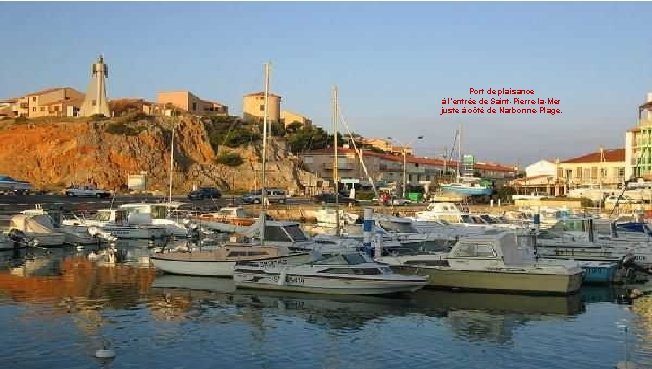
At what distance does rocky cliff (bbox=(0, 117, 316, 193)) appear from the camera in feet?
315

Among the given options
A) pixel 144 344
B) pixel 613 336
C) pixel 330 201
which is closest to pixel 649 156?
pixel 330 201

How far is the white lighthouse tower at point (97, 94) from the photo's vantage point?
115188mm

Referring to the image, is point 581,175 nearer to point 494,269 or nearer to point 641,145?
point 641,145

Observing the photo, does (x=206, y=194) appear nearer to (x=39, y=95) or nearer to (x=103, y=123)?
(x=103, y=123)

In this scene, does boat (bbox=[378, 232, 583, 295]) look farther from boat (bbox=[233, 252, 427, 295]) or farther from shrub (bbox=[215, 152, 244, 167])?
shrub (bbox=[215, 152, 244, 167])

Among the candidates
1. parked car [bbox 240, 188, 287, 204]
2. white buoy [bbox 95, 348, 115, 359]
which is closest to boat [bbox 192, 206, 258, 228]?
parked car [bbox 240, 188, 287, 204]

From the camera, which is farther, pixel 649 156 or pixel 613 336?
pixel 649 156

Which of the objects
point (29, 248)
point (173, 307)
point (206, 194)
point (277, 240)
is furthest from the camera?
point (206, 194)

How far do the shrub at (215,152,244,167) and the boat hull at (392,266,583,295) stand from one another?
268 ft

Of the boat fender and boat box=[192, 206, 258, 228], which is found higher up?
boat box=[192, 206, 258, 228]

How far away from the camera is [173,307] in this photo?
75.0 ft

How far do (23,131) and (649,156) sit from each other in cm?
8217

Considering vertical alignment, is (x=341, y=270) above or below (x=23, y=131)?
below

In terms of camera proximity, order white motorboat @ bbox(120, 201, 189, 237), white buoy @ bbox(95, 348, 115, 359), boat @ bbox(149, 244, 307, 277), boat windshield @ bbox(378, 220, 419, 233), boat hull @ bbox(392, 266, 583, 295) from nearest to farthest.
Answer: white buoy @ bbox(95, 348, 115, 359) → boat hull @ bbox(392, 266, 583, 295) → boat @ bbox(149, 244, 307, 277) → boat windshield @ bbox(378, 220, 419, 233) → white motorboat @ bbox(120, 201, 189, 237)
